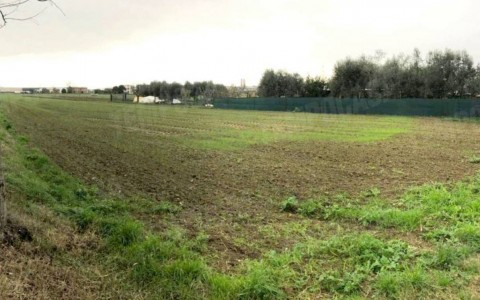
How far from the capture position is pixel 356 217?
588cm

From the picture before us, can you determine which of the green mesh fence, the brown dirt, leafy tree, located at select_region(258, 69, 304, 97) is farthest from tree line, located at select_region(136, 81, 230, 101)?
the brown dirt

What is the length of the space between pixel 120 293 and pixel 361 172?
24.1 feet

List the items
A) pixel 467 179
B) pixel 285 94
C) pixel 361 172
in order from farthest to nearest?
pixel 285 94 < pixel 361 172 < pixel 467 179

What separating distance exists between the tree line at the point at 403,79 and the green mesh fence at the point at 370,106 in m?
5.24

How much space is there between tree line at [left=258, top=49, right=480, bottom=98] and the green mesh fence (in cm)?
524

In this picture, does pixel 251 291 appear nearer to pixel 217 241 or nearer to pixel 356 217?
pixel 217 241

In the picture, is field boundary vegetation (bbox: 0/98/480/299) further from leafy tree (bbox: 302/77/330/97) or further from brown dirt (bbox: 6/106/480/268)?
leafy tree (bbox: 302/77/330/97)

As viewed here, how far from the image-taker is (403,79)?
42062 millimetres

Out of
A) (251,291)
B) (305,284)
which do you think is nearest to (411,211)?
(305,284)

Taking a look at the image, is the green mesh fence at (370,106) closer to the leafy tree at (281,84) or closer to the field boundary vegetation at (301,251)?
the leafy tree at (281,84)

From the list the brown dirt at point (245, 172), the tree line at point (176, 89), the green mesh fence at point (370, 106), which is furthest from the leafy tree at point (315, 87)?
the brown dirt at point (245, 172)

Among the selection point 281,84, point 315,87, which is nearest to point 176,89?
point 281,84

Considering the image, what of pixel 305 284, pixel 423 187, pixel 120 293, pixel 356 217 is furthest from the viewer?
pixel 423 187

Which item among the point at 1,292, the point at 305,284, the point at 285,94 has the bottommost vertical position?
the point at 305,284
